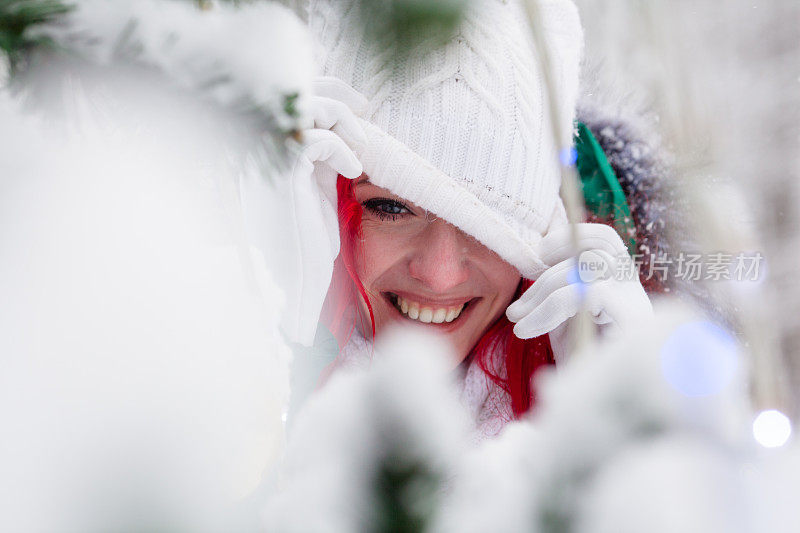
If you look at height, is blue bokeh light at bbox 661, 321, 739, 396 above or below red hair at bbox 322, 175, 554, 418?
above

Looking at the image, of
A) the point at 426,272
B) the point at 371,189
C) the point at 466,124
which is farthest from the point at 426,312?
the point at 466,124

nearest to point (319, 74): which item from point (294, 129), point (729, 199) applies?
point (294, 129)

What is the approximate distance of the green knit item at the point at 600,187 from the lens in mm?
1086

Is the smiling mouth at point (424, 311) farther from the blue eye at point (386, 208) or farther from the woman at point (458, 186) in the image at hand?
the blue eye at point (386, 208)

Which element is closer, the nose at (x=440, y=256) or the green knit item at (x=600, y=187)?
the nose at (x=440, y=256)

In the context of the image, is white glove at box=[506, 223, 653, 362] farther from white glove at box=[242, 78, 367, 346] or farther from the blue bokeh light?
the blue bokeh light

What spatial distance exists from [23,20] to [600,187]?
3.33ft

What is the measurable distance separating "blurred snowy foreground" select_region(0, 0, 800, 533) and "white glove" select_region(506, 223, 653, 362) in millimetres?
583

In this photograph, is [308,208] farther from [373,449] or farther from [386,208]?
[373,449]

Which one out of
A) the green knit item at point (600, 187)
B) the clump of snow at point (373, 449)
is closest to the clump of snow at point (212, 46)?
the clump of snow at point (373, 449)

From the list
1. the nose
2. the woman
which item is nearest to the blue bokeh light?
the woman

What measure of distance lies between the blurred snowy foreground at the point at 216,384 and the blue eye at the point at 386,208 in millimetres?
549

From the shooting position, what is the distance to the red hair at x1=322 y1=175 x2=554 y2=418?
107 centimetres

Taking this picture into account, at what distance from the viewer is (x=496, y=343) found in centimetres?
114
